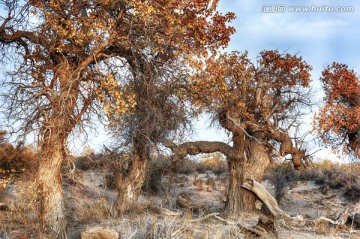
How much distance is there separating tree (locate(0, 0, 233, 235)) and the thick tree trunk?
0.03m

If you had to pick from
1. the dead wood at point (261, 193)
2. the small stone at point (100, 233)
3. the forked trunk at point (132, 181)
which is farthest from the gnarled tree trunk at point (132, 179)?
the small stone at point (100, 233)

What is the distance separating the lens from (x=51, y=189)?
429 inches

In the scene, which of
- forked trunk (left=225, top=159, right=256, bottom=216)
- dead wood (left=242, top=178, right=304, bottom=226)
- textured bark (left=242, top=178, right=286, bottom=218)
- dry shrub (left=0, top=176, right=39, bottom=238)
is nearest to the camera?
dry shrub (left=0, top=176, right=39, bottom=238)

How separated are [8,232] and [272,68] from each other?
37.2ft

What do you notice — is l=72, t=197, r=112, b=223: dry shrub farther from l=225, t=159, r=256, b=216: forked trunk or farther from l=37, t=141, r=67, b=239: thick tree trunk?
l=225, t=159, r=256, b=216: forked trunk

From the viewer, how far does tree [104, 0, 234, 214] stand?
11.2m

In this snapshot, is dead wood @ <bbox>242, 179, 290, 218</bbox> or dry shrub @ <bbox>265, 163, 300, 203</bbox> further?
dry shrub @ <bbox>265, 163, 300, 203</bbox>

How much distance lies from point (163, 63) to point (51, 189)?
495 centimetres

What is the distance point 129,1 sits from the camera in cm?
1060

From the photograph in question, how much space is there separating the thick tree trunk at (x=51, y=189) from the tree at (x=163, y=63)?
183cm

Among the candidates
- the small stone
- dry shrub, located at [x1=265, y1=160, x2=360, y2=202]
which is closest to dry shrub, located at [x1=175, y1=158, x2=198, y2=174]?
dry shrub, located at [x1=265, y1=160, x2=360, y2=202]

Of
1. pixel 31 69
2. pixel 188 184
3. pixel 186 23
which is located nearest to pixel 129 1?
pixel 186 23

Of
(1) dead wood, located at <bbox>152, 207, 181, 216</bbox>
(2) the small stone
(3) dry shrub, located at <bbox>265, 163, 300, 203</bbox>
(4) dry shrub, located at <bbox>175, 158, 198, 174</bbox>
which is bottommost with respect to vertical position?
(2) the small stone

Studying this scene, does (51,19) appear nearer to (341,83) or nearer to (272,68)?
(272,68)
